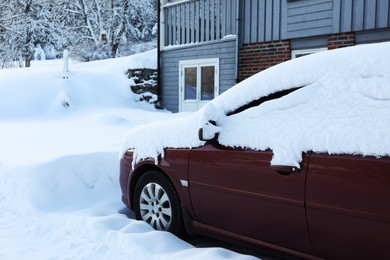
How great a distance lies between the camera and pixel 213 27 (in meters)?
12.3

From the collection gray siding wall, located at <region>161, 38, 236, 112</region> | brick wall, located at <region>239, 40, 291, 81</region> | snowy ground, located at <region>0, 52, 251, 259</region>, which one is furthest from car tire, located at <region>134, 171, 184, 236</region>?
gray siding wall, located at <region>161, 38, 236, 112</region>

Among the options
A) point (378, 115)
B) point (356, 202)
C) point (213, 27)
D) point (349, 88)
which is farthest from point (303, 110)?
point (213, 27)

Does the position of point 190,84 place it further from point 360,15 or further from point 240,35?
Result: point 360,15

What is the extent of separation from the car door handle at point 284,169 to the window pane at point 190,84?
10.3m

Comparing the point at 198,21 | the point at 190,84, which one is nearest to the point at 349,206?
the point at 198,21

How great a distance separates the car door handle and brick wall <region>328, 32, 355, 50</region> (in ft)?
22.3

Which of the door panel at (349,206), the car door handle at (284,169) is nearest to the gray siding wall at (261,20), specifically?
the car door handle at (284,169)

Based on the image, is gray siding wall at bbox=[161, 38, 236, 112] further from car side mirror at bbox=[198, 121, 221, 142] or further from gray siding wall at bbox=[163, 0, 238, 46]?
car side mirror at bbox=[198, 121, 221, 142]

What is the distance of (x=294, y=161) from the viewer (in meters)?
2.93

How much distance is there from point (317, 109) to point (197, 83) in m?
10.2

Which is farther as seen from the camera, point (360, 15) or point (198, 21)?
point (198, 21)

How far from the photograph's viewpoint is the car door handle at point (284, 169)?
9.64ft

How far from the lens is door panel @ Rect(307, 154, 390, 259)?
2.52 meters

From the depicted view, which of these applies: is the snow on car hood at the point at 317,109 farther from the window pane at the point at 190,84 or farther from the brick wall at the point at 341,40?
the window pane at the point at 190,84
